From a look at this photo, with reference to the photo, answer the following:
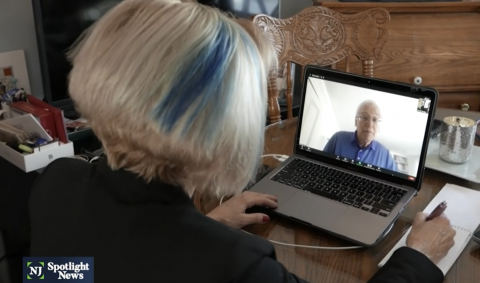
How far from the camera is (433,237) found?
996 mm

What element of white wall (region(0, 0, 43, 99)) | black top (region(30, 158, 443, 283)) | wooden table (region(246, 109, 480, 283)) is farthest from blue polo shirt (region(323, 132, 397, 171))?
white wall (region(0, 0, 43, 99))

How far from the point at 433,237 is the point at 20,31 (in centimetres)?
186

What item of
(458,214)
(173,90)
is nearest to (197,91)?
(173,90)

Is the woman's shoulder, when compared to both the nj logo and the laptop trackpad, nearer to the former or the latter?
the nj logo

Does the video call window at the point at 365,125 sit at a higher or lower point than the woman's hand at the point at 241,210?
higher

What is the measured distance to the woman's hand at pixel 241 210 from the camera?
1104mm

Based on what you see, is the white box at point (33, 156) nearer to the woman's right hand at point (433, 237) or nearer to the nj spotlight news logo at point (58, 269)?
the nj spotlight news logo at point (58, 269)

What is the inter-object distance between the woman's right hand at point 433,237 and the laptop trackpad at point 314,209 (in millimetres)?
164

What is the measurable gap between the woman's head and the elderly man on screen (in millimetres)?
515

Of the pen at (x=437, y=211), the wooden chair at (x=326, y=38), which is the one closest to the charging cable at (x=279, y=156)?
the wooden chair at (x=326, y=38)

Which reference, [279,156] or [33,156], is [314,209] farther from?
[33,156]

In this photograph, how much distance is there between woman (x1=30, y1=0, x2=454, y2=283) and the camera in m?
0.68

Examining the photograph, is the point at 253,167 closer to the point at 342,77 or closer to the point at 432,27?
the point at 342,77

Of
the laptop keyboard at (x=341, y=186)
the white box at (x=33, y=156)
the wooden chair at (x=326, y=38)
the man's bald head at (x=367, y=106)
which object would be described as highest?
the wooden chair at (x=326, y=38)
